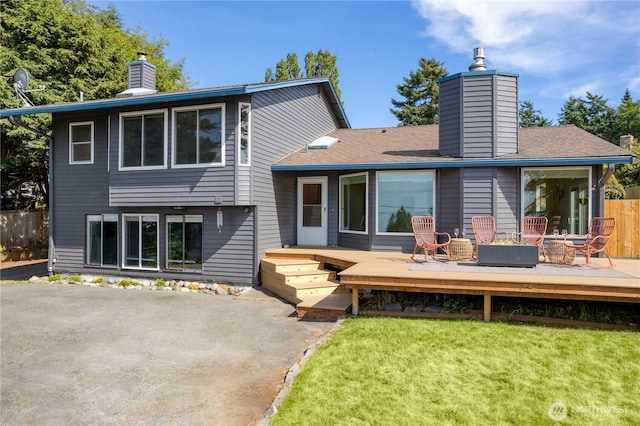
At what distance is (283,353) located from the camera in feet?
15.7

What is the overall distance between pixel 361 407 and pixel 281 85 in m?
7.99

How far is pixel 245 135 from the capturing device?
8.62 metres

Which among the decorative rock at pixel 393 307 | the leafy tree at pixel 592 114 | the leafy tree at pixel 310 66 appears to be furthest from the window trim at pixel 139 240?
the leafy tree at pixel 592 114

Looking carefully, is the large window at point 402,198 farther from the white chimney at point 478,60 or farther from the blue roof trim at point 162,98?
the blue roof trim at point 162,98

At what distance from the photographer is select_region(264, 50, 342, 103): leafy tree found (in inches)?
1005

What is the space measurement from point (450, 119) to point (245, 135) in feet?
15.9

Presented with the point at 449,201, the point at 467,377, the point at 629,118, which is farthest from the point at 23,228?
the point at 629,118

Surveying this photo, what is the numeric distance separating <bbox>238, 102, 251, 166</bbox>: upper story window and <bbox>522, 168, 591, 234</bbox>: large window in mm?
6097

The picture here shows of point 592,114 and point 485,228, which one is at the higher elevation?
point 592,114

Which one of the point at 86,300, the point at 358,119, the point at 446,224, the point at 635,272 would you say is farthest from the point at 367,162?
the point at 358,119

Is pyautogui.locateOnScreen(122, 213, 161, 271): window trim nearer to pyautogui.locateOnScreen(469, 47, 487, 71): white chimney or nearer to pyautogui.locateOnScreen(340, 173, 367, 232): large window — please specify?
pyautogui.locateOnScreen(340, 173, 367, 232): large window

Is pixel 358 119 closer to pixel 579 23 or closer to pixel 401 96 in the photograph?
pixel 401 96

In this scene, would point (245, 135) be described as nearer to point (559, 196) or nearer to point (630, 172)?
point (559, 196)

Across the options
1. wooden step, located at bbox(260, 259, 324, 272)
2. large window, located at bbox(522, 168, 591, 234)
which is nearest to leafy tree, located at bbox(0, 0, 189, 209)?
wooden step, located at bbox(260, 259, 324, 272)
